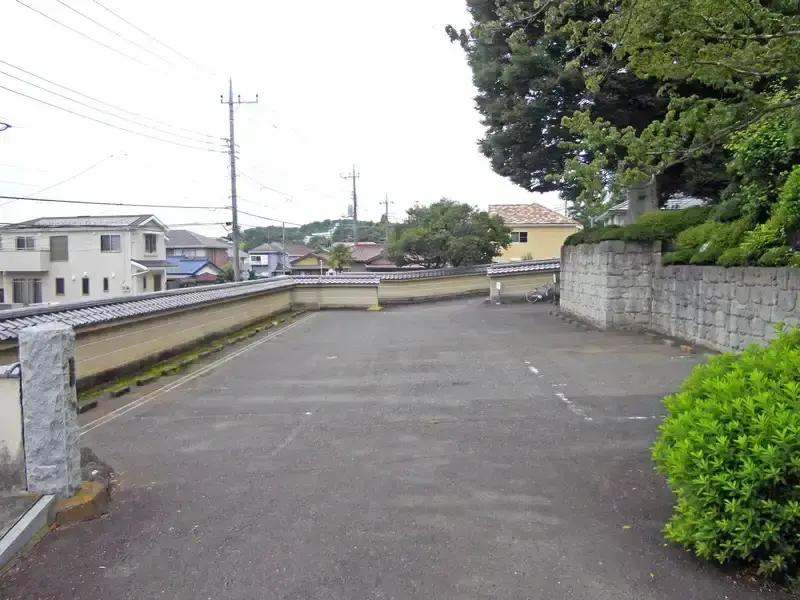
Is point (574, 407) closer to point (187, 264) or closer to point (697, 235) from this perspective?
point (697, 235)

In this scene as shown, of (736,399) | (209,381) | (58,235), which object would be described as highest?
(58,235)

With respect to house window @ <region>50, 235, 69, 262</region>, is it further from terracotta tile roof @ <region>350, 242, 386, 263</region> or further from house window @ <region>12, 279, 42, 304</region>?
→ terracotta tile roof @ <region>350, 242, 386, 263</region>

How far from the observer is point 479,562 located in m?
3.84

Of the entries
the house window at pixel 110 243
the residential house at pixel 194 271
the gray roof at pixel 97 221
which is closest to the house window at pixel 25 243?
the gray roof at pixel 97 221

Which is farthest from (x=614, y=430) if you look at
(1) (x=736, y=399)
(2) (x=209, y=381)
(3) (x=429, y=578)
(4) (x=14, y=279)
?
(4) (x=14, y=279)

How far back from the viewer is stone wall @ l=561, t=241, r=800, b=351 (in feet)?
32.3

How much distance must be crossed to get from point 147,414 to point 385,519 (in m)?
4.90

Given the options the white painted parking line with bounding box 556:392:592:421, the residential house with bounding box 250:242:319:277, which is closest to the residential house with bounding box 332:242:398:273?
the residential house with bounding box 250:242:319:277

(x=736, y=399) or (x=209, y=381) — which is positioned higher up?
(x=736, y=399)

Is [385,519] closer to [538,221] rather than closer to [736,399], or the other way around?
[736,399]

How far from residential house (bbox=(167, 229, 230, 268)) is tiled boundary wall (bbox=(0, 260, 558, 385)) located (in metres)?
37.3

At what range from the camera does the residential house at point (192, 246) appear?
6153 centimetres

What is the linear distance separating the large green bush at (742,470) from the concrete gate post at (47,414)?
419cm

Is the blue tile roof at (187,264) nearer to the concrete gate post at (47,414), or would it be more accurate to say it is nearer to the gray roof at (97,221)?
the gray roof at (97,221)
